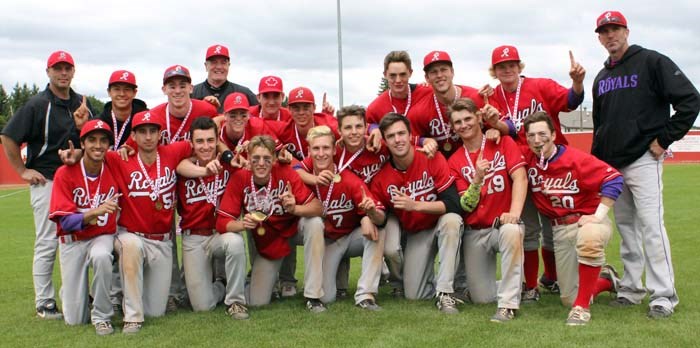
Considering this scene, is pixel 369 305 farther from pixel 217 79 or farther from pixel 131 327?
pixel 217 79

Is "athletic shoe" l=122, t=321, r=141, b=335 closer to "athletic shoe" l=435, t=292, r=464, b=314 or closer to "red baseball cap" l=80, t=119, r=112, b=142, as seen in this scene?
"red baseball cap" l=80, t=119, r=112, b=142

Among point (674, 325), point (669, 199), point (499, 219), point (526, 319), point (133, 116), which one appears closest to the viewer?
point (674, 325)

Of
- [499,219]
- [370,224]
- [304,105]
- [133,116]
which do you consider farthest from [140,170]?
[499,219]

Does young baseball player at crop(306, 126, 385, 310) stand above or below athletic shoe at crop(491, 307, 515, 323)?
above

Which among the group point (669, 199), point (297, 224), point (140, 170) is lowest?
point (669, 199)

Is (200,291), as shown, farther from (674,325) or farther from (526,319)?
(674,325)

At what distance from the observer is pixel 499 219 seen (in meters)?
5.78

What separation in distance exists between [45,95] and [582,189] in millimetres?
5248

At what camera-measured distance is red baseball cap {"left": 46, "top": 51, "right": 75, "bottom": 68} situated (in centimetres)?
631

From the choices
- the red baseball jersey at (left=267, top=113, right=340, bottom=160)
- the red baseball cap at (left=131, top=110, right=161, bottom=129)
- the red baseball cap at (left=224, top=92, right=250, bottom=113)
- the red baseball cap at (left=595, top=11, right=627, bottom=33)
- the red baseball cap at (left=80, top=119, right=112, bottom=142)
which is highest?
the red baseball cap at (left=595, top=11, right=627, bottom=33)

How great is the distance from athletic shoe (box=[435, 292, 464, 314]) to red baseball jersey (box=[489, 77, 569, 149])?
5.43 feet

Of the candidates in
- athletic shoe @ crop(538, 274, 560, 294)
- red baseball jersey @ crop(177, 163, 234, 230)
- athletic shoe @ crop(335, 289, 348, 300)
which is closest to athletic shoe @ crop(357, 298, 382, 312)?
athletic shoe @ crop(335, 289, 348, 300)

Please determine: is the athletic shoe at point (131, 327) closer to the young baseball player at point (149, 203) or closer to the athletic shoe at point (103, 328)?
the athletic shoe at point (103, 328)

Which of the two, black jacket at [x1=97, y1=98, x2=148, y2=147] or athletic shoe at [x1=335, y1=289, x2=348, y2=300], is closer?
black jacket at [x1=97, y1=98, x2=148, y2=147]
